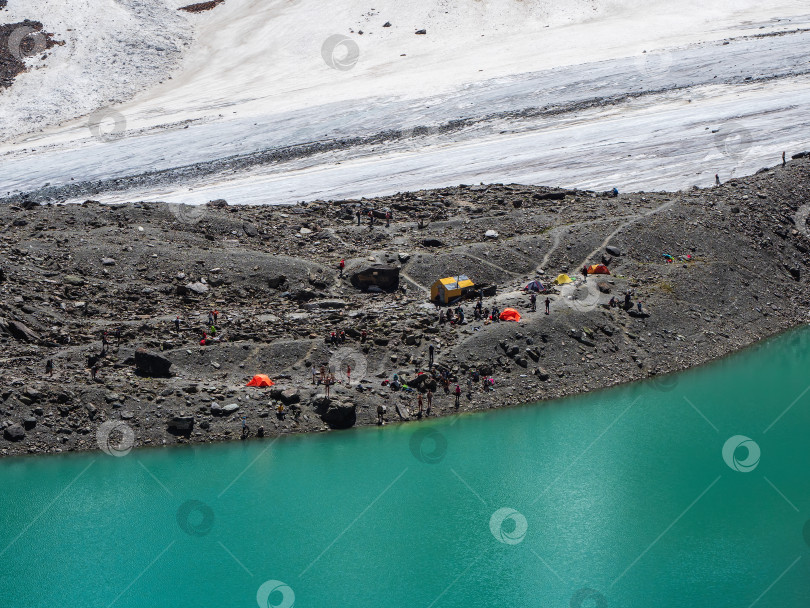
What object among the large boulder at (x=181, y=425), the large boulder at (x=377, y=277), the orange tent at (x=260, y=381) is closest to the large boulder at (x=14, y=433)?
the large boulder at (x=181, y=425)

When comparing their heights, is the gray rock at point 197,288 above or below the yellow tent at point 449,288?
above

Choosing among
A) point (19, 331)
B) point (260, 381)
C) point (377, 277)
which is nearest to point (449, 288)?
point (377, 277)

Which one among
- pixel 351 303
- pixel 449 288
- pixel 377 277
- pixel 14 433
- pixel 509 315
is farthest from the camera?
pixel 377 277

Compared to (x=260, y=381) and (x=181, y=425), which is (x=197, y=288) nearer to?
(x=260, y=381)

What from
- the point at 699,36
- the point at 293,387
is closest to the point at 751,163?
the point at 699,36

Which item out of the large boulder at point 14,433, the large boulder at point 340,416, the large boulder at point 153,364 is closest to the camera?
the large boulder at point 14,433

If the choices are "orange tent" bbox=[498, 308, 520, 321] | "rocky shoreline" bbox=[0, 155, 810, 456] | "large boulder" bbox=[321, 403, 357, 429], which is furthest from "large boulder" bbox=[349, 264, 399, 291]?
"large boulder" bbox=[321, 403, 357, 429]

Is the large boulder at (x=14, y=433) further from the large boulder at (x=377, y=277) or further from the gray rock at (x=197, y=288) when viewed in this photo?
the large boulder at (x=377, y=277)
